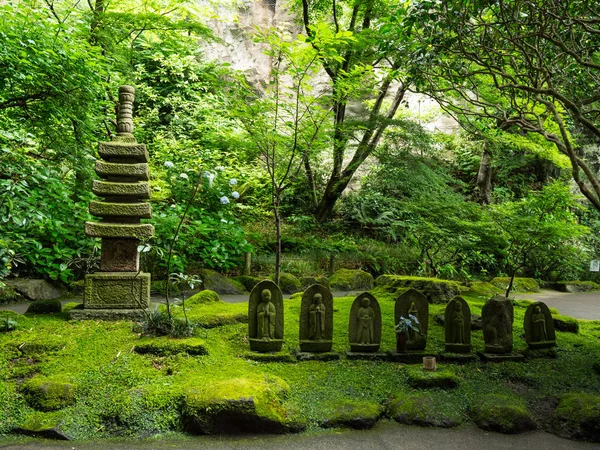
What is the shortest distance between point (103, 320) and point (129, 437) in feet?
8.25

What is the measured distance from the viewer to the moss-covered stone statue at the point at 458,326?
206 inches

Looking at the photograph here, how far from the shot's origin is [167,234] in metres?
9.52

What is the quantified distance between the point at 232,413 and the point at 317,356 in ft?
Result: 5.02

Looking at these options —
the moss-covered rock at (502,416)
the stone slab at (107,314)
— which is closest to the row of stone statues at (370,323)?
the moss-covered rock at (502,416)

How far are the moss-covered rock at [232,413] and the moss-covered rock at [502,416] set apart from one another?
1652 mm

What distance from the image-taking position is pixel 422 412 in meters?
3.91

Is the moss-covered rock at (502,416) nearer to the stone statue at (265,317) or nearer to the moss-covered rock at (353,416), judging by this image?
the moss-covered rock at (353,416)

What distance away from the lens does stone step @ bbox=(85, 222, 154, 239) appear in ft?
19.5

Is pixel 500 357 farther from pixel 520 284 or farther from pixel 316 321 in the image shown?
pixel 520 284

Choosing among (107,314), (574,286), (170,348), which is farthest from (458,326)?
(574,286)

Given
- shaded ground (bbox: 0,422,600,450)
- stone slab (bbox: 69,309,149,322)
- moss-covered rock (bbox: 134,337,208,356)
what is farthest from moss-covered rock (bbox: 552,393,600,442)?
stone slab (bbox: 69,309,149,322)

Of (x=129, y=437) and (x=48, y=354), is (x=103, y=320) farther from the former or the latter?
(x=129, y=437)

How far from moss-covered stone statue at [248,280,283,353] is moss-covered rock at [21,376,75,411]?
1857 millimetres

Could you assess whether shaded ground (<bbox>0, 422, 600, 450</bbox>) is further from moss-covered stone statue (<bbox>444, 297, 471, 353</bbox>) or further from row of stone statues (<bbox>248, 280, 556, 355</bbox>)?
moss-covered stone statue (<bbox>444, 297, 471, 353</bbox>)
